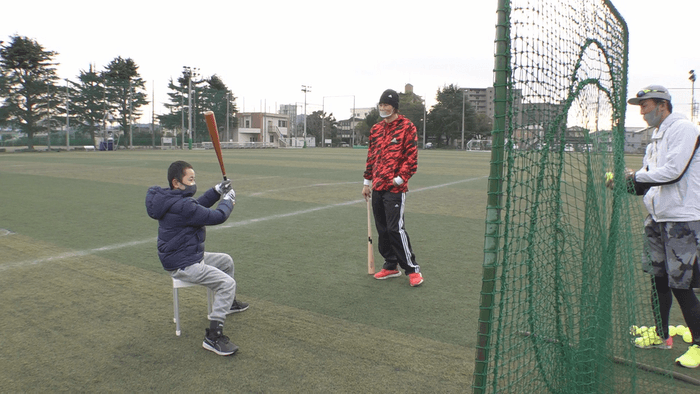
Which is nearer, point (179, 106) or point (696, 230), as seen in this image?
point (696, 230)

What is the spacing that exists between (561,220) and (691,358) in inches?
62.6

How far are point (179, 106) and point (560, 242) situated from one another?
62675 millimetres

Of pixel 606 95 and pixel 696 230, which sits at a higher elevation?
pixel 606 95

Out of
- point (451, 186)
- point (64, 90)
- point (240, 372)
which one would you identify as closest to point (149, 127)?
point (64, 90)

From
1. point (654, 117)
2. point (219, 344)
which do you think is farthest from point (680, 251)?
point (219, 344)

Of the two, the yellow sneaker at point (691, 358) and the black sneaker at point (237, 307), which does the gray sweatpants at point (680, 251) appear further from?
the black sneaker at point (237, 307)

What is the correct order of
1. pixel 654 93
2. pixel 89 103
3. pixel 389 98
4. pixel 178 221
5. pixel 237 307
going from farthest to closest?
pixel 89 103
pixel 389 98
pixel 237 307
pixel 178 221
pixel 654 93

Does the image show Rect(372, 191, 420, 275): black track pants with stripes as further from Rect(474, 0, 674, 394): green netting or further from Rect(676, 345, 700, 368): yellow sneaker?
Rect(676, 345, 700, 368): yellow sneaker

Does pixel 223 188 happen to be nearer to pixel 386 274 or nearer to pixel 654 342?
pixel 386 274

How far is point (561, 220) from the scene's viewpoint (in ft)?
8.80

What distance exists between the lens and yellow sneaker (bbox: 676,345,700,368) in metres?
3.28

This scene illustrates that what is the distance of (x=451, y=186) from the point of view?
47.3 feet

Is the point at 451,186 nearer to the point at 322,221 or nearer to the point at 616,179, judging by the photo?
the point at 322,221

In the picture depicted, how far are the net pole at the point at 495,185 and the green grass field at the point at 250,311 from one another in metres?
1.02
